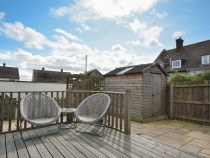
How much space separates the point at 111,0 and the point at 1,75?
3034 centimetres

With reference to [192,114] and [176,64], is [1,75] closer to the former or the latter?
[176,64]

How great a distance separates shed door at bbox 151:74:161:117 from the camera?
229 inches

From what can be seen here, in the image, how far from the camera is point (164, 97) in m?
6.26

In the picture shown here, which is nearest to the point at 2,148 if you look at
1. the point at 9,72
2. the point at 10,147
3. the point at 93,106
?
the point at 10,147

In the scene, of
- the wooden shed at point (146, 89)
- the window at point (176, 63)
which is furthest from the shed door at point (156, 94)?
the window at point (176, 63)

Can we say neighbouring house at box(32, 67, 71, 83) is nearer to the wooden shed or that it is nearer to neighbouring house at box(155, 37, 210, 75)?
neighbouring house at box(155, 37, 210, 75)

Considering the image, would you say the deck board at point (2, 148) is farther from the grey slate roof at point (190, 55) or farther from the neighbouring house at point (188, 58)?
the grey slate roof at point (190, 55)

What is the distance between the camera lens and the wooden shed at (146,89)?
5480 millimetres

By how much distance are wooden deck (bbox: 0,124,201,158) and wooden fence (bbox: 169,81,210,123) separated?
3.27m

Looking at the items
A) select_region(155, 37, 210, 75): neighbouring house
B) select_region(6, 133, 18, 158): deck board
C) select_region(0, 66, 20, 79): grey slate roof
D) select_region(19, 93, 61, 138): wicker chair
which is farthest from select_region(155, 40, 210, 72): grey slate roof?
select_region(0, 66, 20, 79): grey slate roof

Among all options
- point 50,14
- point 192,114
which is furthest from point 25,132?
point 192,114

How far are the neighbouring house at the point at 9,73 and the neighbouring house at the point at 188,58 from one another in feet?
89.2

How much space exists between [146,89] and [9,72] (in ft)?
103

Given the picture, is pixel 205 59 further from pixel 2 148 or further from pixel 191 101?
pixel 2 148
